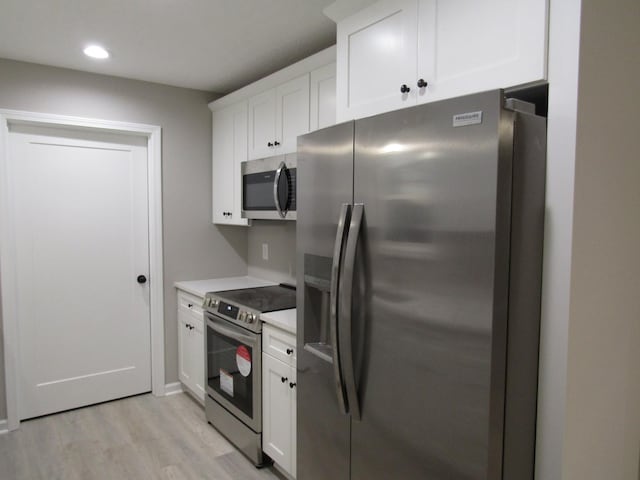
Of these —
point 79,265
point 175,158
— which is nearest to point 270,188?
point 175,158

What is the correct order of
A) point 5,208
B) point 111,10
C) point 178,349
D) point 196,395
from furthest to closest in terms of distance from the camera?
point 178,349 < point 196,395 < point 5,208 < point 111,10

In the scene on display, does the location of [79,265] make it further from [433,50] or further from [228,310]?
[433,50]

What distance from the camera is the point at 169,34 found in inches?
97.4

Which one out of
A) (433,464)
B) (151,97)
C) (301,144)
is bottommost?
(433,464)

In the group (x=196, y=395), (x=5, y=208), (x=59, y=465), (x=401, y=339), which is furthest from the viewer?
(x=196, y=395)

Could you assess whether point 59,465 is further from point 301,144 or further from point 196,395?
point 301,144

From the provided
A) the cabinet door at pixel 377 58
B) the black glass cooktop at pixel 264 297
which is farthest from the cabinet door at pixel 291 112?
the black glass cooktop at pixel 264 297

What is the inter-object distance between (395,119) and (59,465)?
281cm

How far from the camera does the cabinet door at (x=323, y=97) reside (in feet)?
7.79

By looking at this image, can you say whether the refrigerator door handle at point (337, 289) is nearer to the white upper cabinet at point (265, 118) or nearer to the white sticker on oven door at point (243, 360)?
the white upper cabinet at point (265, 118)

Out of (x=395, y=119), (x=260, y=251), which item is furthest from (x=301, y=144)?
(x=260, y=251)

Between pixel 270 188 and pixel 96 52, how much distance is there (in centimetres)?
141

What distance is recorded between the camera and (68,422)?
3139 mm

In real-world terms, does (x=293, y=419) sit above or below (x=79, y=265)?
below
